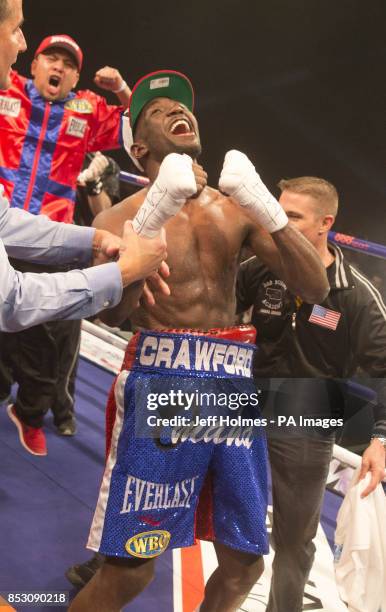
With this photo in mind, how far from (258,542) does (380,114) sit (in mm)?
4068

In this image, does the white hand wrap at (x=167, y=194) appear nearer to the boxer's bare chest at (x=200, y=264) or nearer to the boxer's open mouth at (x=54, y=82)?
the boxer's bare chest at (x=200, y=264)

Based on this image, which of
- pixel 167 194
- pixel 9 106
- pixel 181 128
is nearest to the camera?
pixel 167 194

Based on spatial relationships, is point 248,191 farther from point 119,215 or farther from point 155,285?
point 119,215

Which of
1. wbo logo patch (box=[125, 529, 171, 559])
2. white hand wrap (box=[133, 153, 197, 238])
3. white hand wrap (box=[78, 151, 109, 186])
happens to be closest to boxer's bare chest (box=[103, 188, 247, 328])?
white hand wrap (box=[133, 153, 197, 238])

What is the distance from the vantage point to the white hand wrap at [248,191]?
4.91 ft

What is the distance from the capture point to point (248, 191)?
1.52 metres

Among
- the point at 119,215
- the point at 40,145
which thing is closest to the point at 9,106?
the point at 40,145

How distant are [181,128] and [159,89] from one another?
121 millimetres

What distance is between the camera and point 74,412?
3.45m

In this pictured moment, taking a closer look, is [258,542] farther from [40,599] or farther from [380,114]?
[380,114]

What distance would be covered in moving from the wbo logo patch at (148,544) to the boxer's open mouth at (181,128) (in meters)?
0.98

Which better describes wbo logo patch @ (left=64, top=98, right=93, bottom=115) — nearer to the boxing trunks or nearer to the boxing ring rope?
the boxing ring rope

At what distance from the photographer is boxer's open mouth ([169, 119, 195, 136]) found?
1.80 meters

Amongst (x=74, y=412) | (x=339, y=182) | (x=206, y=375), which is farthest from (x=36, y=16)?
(x=206, y=375)
